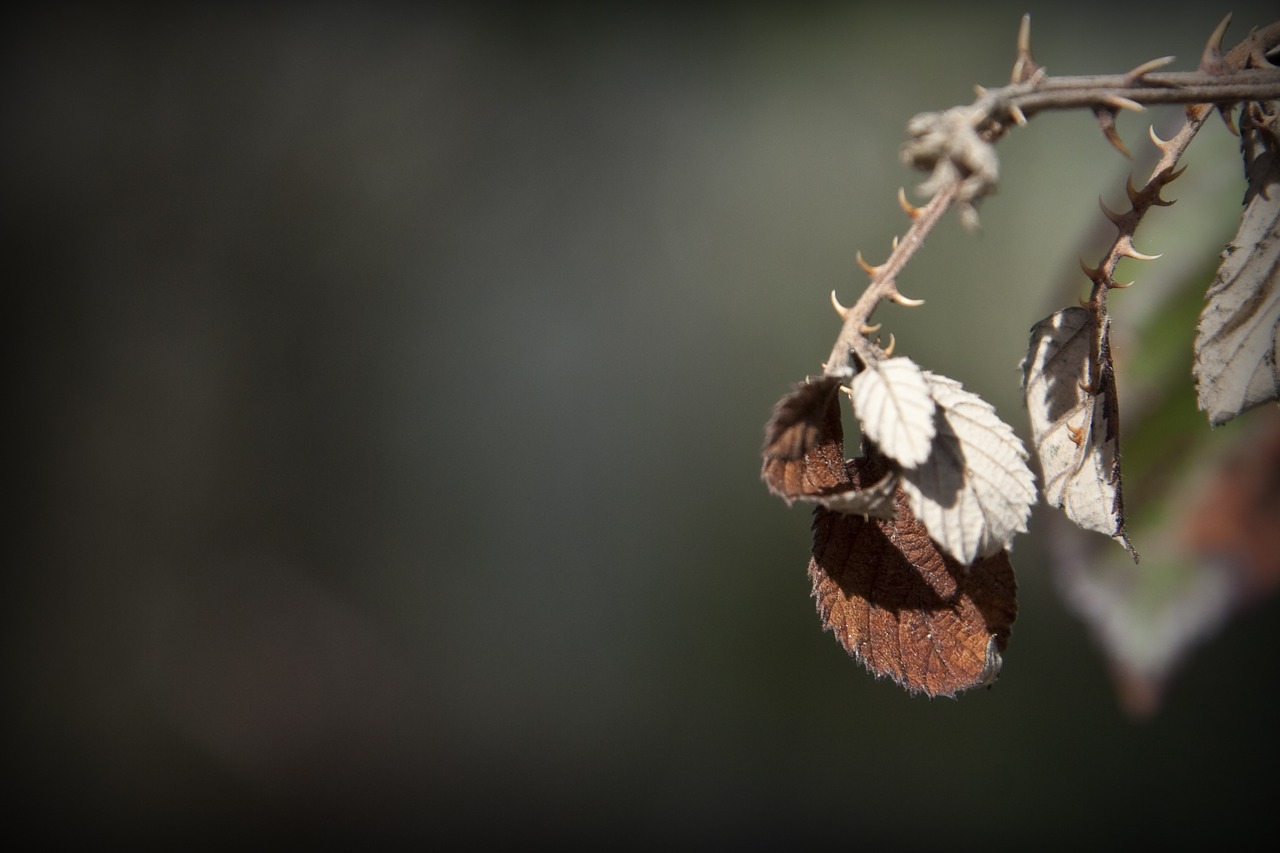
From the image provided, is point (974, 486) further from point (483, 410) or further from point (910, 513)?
point (483, 410)

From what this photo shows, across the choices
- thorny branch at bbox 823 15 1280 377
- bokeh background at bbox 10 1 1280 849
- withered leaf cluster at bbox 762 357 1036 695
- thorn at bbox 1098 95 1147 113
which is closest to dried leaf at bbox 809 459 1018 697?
withered leaf cluster at bbox 762 357 1036 695

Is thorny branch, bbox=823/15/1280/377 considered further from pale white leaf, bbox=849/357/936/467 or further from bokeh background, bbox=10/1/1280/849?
bokeh background, bbox=10/1/1280/849

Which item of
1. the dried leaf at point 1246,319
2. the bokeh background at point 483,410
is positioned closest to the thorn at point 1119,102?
the dried leaf at point 1246,319

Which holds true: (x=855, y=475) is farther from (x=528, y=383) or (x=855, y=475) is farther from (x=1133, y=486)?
(x=528, y=383)

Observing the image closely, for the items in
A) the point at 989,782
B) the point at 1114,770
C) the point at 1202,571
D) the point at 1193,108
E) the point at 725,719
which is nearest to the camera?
the point at 1193,108

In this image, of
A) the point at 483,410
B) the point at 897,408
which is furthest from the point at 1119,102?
the point at 483,410

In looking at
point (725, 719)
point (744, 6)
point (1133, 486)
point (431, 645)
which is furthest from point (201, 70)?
point (1133, 486)
